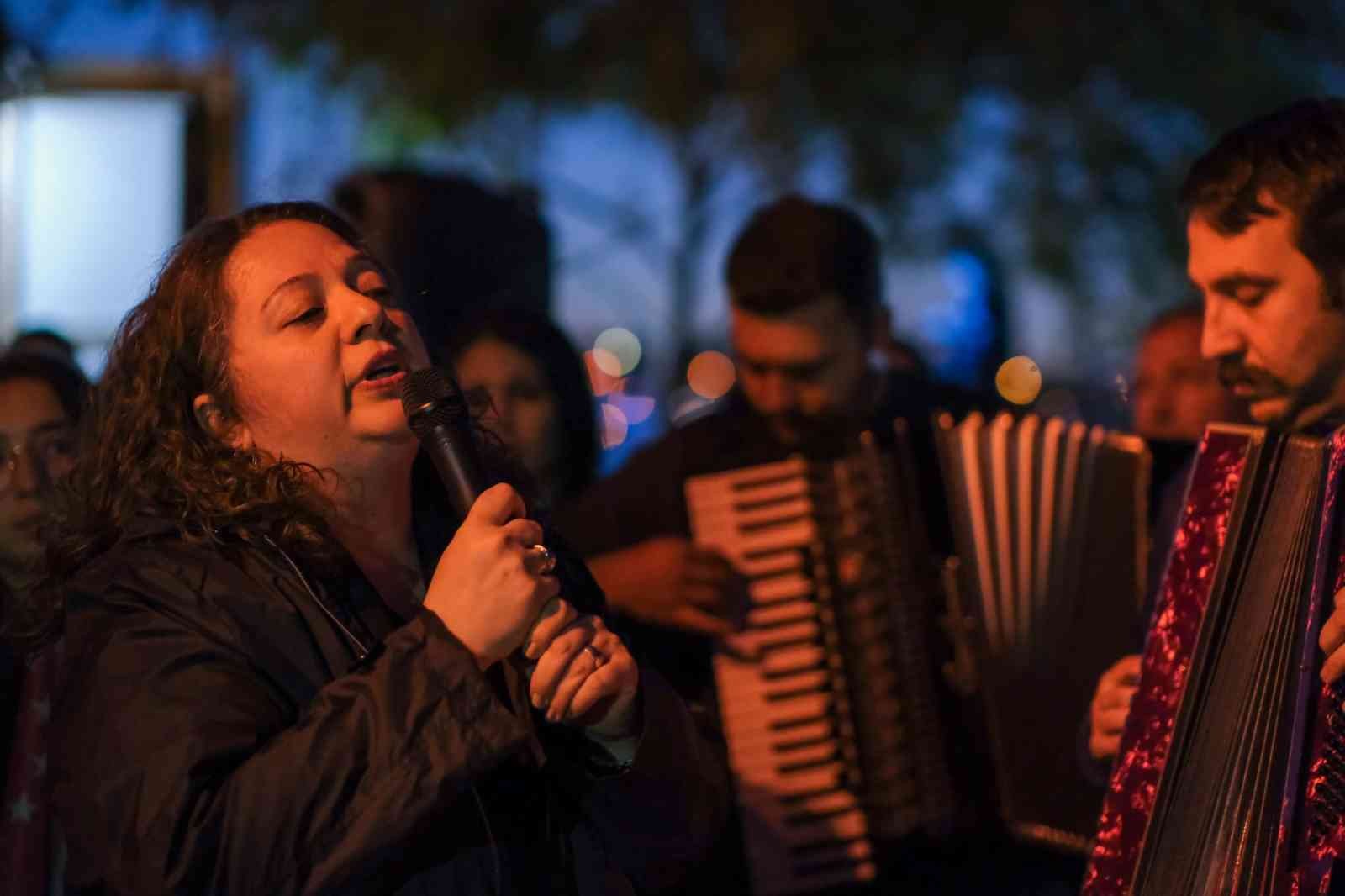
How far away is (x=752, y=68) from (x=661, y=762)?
9131mm

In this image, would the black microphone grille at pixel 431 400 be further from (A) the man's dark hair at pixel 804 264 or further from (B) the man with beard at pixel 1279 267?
(A) the man's dark hair at pixel 804 264

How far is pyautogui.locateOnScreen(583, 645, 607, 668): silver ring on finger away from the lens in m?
1.96

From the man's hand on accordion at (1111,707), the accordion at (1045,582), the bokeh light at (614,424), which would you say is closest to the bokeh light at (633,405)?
the bokeh light at (614,424)

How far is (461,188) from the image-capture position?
5.84m

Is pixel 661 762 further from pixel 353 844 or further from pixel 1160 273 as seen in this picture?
pixel 1160 273

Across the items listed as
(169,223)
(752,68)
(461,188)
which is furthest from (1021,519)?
(752,68)

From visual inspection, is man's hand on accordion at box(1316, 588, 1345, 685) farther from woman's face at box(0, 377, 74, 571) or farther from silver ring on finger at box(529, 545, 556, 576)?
woman's face at box(0, 377, 74, 571)

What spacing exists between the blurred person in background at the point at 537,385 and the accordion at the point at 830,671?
888mm

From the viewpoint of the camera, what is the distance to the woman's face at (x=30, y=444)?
284 centimetres

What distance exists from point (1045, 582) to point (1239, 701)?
50.7 inches

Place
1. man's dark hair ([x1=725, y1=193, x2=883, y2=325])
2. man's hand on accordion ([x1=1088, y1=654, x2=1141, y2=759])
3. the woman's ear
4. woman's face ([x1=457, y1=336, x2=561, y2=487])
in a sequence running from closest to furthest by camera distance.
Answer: the woman's ear → man's hand on accordion ([x1=1088, y1=654, x2=1141, y2=759]) → man's dark hair ([x1=725, y1=193, x2=883, y2=325]) → woman's face ([x1=457, y1=336, x2=561, y2=487])

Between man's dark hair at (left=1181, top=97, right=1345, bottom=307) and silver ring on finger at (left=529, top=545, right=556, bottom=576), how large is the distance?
1.23 metres

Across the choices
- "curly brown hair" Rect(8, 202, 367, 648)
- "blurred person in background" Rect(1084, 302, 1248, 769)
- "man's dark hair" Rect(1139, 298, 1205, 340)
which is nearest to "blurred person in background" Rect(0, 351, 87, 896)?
"curly brown hair" Rect(8, 202, 367, 648)

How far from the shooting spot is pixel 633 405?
18906 millimetres
